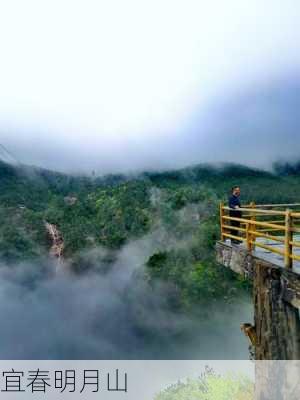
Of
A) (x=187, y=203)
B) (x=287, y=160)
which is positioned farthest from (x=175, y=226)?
(x=287, y=160)

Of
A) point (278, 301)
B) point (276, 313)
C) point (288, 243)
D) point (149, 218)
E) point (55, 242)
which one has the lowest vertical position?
point (55, 242)

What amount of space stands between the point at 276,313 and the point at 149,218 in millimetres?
49012

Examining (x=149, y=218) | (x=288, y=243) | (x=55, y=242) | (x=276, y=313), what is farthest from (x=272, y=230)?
(x=55, y=242)

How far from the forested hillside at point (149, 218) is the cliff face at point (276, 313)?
19.9 metres

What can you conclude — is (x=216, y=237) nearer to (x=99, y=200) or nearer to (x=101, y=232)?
(x=101, y=232)

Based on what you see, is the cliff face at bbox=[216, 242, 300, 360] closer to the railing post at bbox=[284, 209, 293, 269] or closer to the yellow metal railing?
the railing post at bbox=[284, 209, 293, 269]

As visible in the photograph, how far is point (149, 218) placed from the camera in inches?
2201

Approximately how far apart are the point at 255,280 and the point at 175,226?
35.9 metres

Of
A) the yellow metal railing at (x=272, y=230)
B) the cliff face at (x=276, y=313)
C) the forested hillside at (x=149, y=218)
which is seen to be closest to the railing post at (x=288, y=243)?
the yellow metal railing at (x=272, y=230)

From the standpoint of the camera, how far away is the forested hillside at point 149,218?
30.7m

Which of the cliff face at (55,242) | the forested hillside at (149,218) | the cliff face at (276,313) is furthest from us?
the cliff face at (55,242)

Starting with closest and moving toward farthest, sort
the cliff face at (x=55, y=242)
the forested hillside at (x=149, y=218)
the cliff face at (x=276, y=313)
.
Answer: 1. the cliff face at (x=276, y=313)
2. the forested hillside at (x=149, y=218)
3. the cliff face at (x=55, y=242)

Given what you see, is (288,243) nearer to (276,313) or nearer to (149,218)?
(276,313)

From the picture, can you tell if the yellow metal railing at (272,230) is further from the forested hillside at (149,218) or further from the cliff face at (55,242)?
the cliff face at (55,242)
